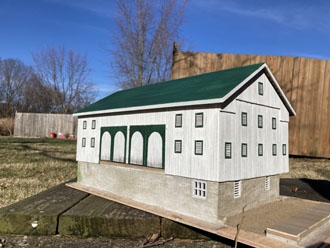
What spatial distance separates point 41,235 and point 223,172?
422cm

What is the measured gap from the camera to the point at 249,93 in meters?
6.36

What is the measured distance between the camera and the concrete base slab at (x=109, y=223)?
570 cm

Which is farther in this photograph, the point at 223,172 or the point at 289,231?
the point at 223,172

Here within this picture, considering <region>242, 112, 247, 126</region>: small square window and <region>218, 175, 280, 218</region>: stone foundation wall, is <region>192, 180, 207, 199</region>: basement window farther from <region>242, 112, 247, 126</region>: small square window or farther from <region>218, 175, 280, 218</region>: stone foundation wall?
<region>242, 112, 247, 126</region>: small square window

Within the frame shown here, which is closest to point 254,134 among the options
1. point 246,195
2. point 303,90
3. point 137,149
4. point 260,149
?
point 260,149

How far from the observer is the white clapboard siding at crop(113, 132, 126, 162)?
25.2 ft

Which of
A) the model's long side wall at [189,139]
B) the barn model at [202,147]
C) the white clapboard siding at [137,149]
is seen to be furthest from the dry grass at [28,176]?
the model's long side wall at [189,139]

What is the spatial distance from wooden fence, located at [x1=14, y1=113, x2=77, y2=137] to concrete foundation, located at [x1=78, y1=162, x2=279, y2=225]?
30.7m

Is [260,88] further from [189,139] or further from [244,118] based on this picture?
[189,139]

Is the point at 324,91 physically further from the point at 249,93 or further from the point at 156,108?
the point at 156,108

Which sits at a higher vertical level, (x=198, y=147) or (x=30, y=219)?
(x=198, y=147)

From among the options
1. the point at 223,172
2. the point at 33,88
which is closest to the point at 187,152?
the point at 223,172

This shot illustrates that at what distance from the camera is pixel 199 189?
5812 mm

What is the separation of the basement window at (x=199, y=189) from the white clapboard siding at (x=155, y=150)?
3.58ft
